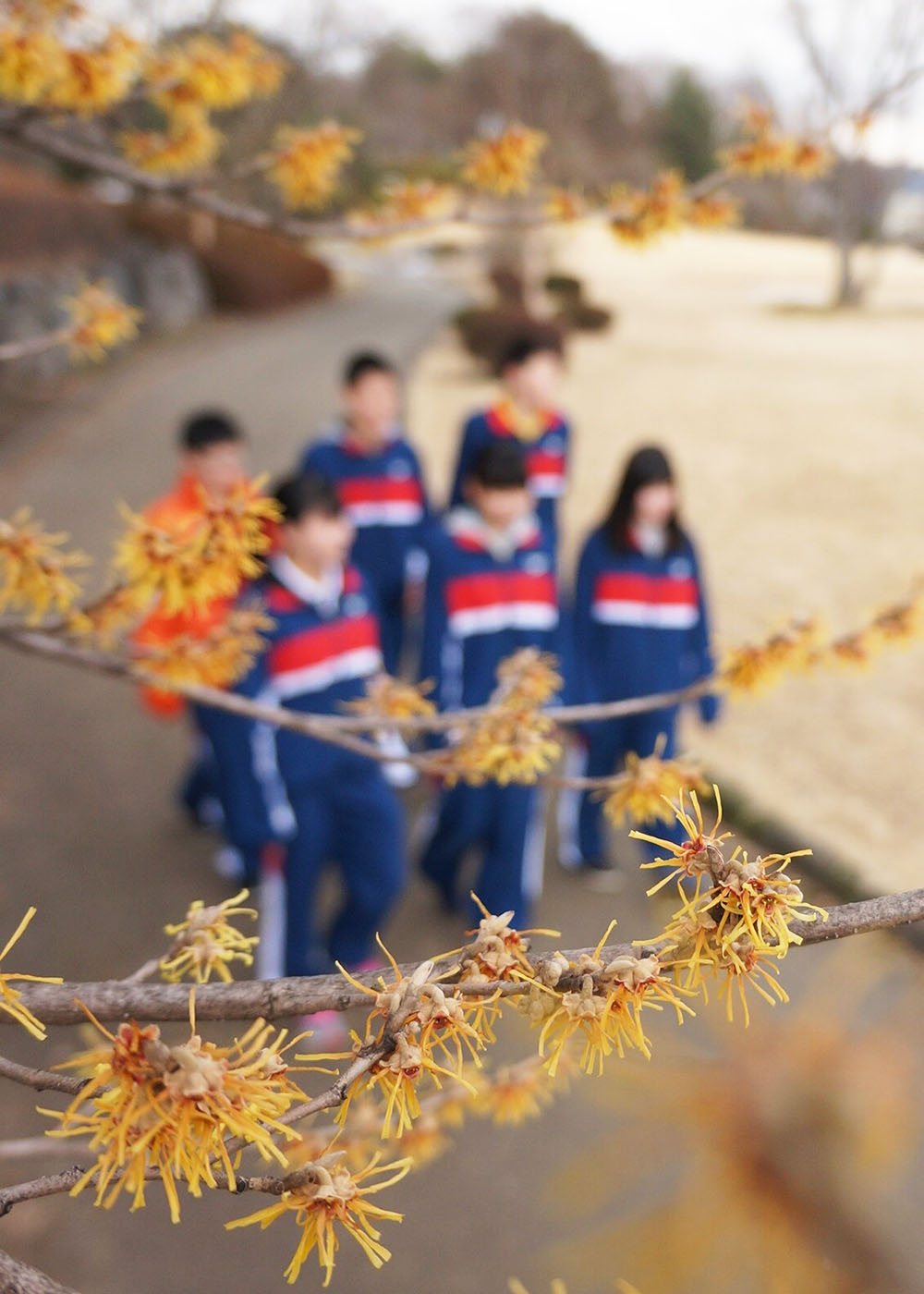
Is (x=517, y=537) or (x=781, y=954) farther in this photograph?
(x=517, y=537)

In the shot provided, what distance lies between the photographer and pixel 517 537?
10.6 feet

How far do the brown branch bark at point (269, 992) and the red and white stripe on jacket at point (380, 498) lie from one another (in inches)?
136

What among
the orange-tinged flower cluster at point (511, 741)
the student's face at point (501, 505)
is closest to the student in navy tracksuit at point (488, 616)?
the student's face at point (501, 505)

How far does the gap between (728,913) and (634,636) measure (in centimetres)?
265

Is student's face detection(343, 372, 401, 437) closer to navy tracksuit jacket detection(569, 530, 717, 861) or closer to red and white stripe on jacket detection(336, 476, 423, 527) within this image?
red and white stripe on jacket detection(336, 476, 423, 527)

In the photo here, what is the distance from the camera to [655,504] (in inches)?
128

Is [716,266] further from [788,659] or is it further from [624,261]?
[788,659]

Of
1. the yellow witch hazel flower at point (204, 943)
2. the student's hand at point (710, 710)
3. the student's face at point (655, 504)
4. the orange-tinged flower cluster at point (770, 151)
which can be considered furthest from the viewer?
the student's hand at point (710, 710)

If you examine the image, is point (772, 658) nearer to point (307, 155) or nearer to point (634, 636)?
point (634, 636)

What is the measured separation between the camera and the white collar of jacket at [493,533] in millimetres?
3190

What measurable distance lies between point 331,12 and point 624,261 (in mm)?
12513

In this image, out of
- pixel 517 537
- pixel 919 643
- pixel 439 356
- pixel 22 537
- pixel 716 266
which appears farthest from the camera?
pixel 716 266

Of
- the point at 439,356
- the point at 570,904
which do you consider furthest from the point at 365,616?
the point at 439,356

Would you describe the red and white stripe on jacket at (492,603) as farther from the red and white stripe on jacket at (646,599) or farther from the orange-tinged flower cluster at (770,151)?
the orange-tinged flower cluster at (770,151)
